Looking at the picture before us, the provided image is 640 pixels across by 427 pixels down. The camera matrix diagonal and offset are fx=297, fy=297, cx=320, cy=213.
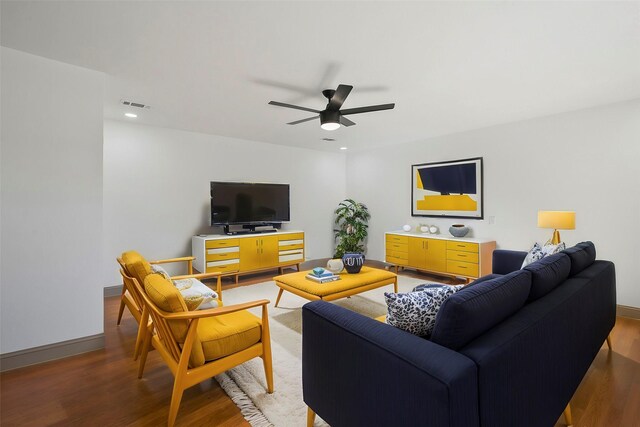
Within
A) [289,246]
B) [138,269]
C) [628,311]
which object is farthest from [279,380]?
[628,311]

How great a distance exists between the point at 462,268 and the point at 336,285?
8.05 feet

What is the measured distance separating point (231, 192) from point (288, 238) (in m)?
1.31

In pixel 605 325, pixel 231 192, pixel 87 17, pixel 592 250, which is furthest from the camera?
pixel 231 192

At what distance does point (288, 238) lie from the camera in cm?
550

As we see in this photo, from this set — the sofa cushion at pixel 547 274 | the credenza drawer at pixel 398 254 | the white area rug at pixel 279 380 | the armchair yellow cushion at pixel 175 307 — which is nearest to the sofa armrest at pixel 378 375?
the white area rug at pixel 279 380

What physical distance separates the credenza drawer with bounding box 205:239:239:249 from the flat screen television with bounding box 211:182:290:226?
391 mm

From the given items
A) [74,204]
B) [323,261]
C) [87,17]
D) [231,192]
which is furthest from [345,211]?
[87,17]

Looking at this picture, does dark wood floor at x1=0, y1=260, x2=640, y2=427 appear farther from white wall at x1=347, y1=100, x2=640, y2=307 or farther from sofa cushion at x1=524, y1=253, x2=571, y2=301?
white wall at x1=347, y1=100, x2=640, y2=307

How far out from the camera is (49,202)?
254 cm

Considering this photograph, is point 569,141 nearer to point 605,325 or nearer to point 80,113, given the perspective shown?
point 605,325

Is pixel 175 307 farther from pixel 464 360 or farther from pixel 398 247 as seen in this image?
pixel 398 247

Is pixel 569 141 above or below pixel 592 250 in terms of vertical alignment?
above

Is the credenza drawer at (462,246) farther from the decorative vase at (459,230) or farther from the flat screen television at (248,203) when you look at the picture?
the flat screen television at (248,203)

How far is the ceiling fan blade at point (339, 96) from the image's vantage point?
262 centimetres
